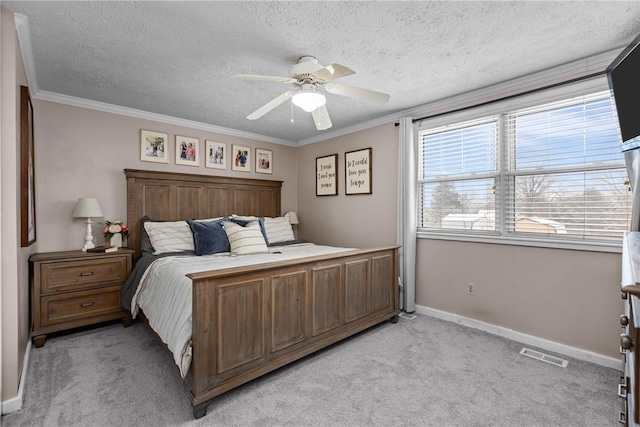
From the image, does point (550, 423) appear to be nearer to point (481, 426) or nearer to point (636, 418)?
point (481, 426)

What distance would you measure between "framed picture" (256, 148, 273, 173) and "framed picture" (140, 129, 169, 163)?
1.32 meters

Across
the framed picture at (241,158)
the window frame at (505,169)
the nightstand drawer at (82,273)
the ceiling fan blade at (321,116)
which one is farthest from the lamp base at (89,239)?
the window frame at (505,169)

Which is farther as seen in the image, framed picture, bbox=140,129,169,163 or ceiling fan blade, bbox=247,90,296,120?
framed picture, bbox=140,129,169,163

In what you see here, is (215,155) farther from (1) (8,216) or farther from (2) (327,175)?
(1) (8,216)

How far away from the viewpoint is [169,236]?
11.2 feet

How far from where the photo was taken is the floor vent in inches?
95.7

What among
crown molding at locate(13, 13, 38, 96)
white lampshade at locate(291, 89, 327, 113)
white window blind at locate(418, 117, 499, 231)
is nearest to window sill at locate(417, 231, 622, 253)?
white window blind at locate(418, 117, 499, 231)

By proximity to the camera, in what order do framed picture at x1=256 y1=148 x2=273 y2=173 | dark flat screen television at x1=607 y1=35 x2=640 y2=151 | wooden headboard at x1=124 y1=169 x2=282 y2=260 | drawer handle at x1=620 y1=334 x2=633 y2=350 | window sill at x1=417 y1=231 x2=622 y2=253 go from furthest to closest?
framed picture at x1=256 y1=148 x2=273 y2=173 < wooden headboard at x1=124 y1=169 x2=282 y2=260 < window sill at x1=417 y1=231 x2=622 y2=253 < dark flat screen television at x1=607 y1=35 x2=640 y2=151 < drawer handle at x1=620 y1=334 x2=633 y2=350

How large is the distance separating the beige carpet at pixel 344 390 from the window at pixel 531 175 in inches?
44.4

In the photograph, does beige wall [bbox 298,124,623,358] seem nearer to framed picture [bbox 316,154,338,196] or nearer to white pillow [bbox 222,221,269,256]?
framed picture [bbox 316,154,338,196]

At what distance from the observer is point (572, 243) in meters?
2.55

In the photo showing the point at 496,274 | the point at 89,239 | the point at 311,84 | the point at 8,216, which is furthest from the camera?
the point at 89,239

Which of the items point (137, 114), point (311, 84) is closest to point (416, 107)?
point (311, 84)

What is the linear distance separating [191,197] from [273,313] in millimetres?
2464
